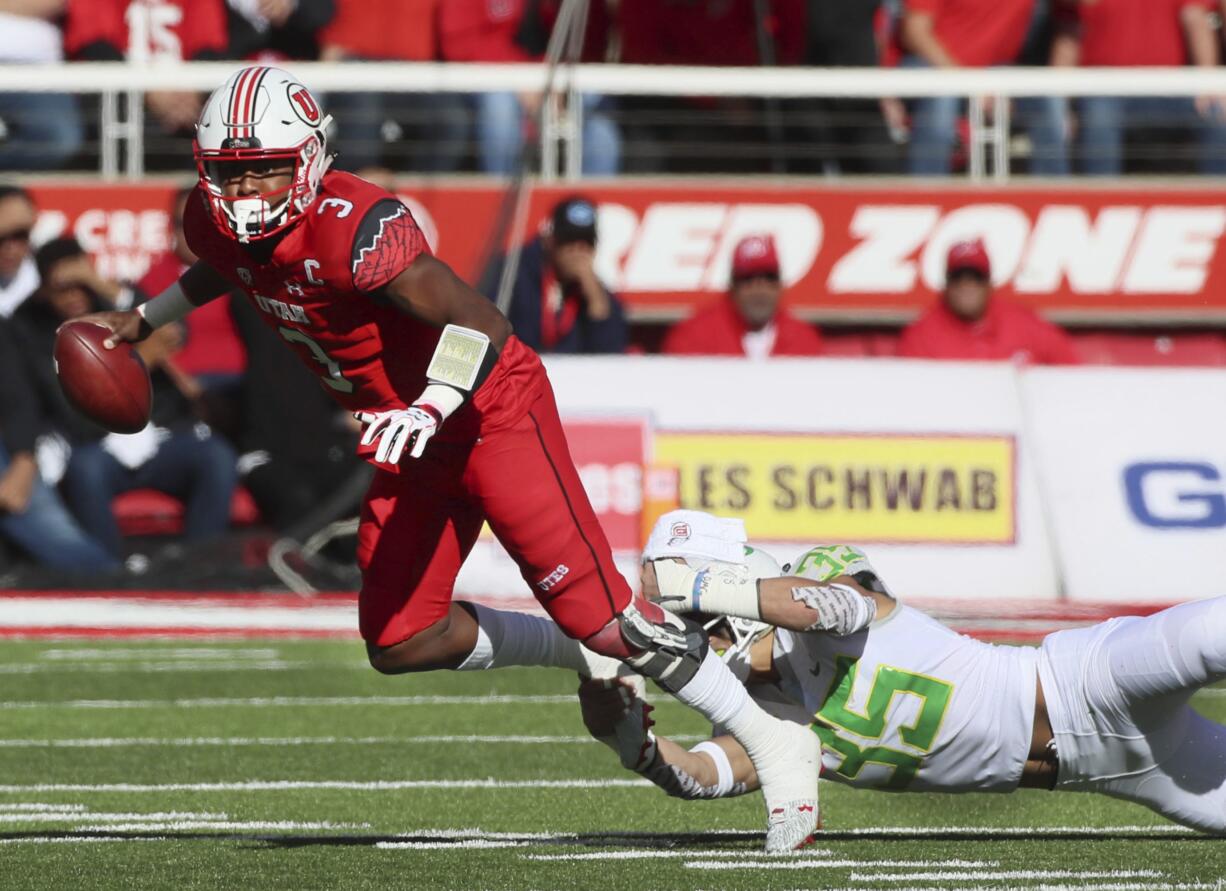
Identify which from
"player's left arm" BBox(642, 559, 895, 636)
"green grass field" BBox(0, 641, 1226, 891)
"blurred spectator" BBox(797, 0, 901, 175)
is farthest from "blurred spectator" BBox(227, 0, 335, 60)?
"player's left arm" BBox(642, 559, 895, 636)

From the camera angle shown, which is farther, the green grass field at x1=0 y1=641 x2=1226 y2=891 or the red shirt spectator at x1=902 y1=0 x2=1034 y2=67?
the red shirt spectator at x1=902 y1=0 x2=1034 y2=67

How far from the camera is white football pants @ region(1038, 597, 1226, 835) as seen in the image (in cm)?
479

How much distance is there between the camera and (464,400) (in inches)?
197

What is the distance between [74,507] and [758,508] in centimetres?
319

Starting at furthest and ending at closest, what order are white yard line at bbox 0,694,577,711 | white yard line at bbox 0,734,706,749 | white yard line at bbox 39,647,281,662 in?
1. white yard line at bbox 39,647,281,662
2. white yard line at bbox 0,694,577,711
3. white yard line at bbox 0,734,706,749

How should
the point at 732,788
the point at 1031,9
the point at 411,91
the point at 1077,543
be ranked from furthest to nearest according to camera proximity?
the point at 1031,9 < the point at 411,91 < the point at 1077,543 < the point at 732,788

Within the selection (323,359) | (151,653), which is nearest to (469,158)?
(151,653)

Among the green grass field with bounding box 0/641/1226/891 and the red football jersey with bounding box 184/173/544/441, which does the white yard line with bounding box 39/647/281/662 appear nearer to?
the green grass field with bounding box 0/641/1226/891

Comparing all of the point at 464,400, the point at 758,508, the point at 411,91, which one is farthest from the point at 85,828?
the point at 411,91

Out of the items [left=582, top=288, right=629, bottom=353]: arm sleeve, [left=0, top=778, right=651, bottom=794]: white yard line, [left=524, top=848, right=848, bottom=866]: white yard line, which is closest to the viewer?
[left=524, top=848, right=848, bottom=866]: white yard line

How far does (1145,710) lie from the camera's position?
4.96m

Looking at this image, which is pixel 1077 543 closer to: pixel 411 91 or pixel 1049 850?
pixel 411 91

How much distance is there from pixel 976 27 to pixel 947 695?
7917 mm

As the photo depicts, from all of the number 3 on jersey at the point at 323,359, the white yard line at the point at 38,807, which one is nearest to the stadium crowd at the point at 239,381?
the white yard line at the point at 38,807
